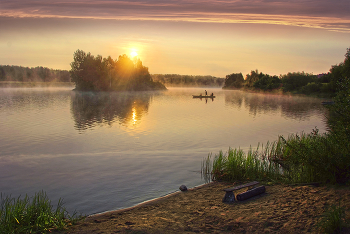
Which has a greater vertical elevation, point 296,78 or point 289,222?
point 296,78

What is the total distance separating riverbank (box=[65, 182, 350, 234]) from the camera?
27.3ft

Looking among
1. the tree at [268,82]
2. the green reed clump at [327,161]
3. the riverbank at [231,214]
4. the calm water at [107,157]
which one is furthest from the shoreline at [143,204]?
the tree at [268,82]

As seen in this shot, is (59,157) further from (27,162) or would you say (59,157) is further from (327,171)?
(327,171)

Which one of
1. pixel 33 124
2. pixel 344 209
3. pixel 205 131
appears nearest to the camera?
pixel 344 209

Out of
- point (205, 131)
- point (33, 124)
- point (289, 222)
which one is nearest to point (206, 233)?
point (289, 222)

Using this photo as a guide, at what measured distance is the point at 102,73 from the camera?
6009 inches

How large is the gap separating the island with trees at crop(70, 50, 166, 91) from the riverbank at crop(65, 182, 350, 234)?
14627cm

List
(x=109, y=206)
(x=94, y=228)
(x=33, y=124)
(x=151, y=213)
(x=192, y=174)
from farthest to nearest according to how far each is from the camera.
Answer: (x=33, y=124) → (x=192, y=174) → (x=109, y=206) → (x=151, y=213) → (x=94, y=228)

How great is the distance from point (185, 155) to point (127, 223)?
36.2 feet

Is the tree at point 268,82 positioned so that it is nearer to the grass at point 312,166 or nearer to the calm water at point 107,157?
the calm water at point 107,157

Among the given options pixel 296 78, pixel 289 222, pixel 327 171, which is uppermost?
pixel 296 78

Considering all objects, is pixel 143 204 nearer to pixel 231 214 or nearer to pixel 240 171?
pixel 231 214

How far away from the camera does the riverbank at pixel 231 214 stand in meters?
8.34

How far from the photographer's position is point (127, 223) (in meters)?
9.27
